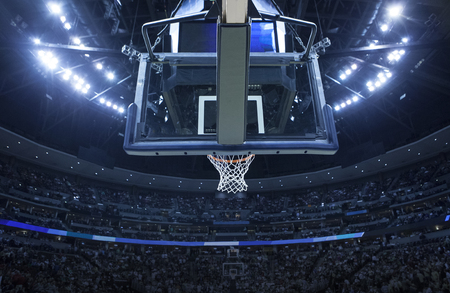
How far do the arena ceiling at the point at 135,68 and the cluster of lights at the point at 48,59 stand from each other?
0.06 meters

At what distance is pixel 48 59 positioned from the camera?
13.8m

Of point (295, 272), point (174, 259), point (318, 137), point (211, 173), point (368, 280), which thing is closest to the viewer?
point (318, 137)

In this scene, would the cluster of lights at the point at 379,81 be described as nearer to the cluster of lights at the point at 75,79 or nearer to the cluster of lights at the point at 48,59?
the cluster of lights at the point at 75,79

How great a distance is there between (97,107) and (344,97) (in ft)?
56.3

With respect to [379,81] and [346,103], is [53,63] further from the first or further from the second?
[379,81]

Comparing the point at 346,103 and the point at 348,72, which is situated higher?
the point at 348,72

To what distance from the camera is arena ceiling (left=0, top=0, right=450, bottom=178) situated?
11578 millimetres

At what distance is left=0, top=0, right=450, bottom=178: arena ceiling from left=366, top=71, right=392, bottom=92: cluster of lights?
2.5 inches

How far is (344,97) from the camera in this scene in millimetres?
19688

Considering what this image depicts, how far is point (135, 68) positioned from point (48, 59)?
13.4ft

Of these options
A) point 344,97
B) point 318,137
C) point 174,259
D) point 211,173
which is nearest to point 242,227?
point 211,173

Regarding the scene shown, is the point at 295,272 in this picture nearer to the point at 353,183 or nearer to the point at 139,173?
the point at 353,183

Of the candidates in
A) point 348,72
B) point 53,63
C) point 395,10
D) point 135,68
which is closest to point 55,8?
point 53,63

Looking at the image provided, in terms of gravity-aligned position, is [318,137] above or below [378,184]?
below
